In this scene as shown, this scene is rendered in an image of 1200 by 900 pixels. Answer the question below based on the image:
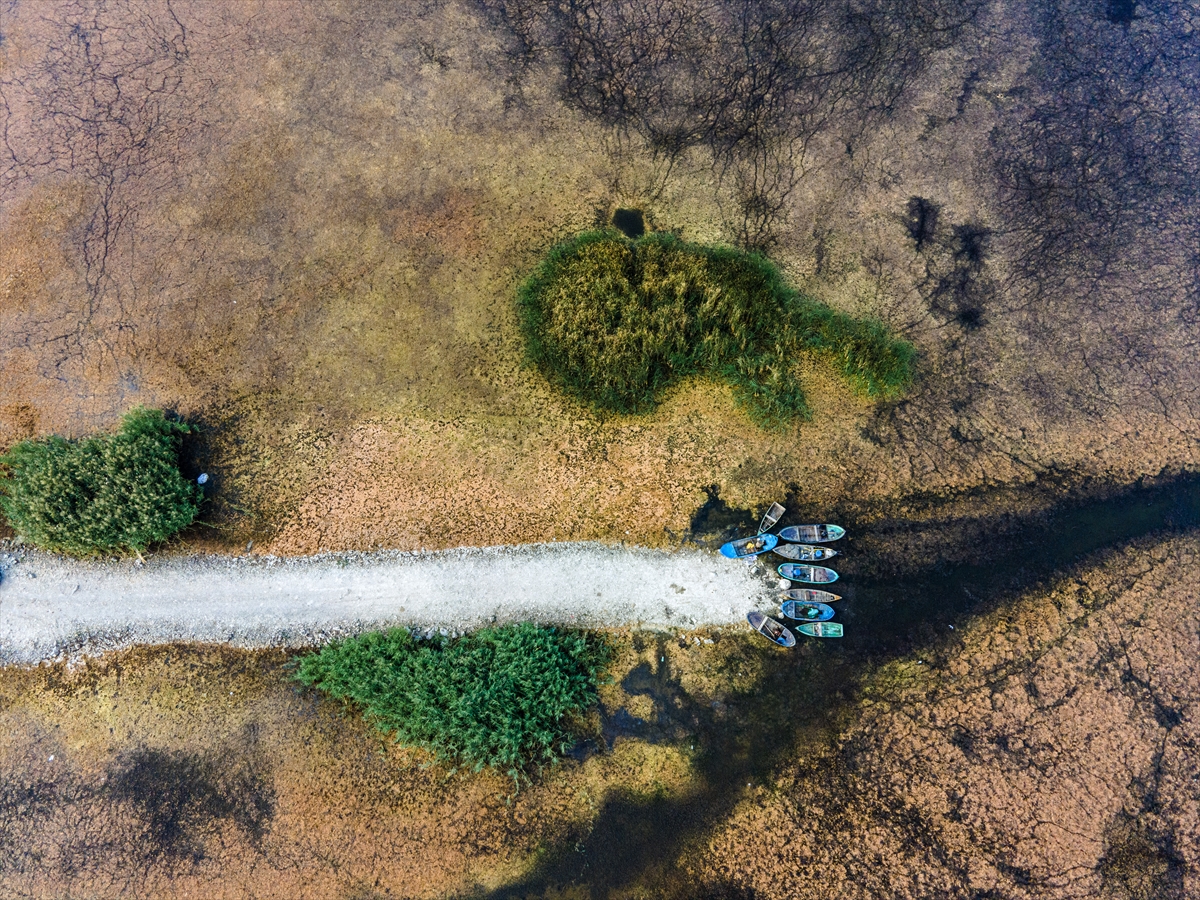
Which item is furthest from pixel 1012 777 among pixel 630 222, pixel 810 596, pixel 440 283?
pixel 440 283

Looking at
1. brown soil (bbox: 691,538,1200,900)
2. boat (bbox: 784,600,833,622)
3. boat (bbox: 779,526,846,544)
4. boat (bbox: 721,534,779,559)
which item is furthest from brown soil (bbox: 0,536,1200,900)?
boat (bbox: 779,526,846,544)

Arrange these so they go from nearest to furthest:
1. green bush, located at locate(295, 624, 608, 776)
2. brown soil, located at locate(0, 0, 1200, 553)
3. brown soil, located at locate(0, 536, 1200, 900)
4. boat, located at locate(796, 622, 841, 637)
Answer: brown soil, located at locate(0, 536, 1200, 900) < green bush, located at locate(295, 624, 608, 776) < boat, located at locate(796, 622, 841, 637) < brown soil, located at locate(0, 0, 1200, 553)

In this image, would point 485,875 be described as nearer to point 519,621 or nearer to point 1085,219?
point 519,621

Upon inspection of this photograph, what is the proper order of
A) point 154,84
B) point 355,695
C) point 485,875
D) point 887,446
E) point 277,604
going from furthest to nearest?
point 154,84 < point 887,446 < point 277,604 < point 355,695 < point 485,875

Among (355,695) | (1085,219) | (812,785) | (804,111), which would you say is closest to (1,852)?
(355,695)

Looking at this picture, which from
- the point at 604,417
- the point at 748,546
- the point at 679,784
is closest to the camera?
the point at 679,784

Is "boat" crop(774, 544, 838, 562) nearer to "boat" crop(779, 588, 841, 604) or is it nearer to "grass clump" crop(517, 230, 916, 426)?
→ "boat" crop(779, 588, 841, 604)

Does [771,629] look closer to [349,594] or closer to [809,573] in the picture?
[809,573]
